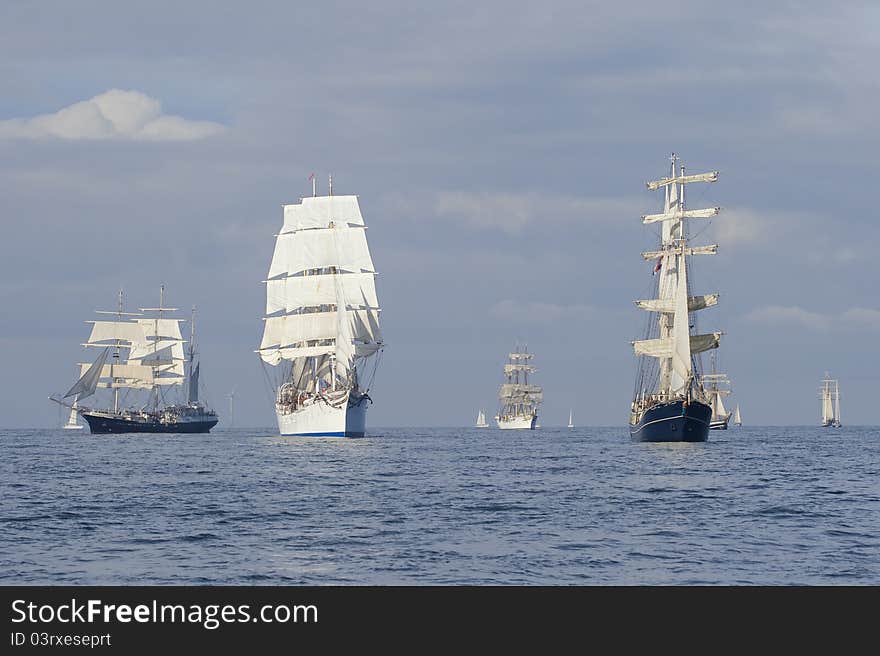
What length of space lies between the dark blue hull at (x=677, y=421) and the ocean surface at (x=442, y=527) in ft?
118

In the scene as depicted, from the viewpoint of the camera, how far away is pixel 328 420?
5507 inches

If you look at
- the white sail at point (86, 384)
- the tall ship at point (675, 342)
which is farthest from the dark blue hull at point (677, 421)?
the white sail at point (86, 384)

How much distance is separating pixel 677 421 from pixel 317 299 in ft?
200

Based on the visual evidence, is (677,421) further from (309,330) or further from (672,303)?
(309,330)

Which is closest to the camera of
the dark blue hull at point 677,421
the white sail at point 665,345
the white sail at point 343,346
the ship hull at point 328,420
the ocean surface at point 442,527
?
the ocean surface at point 442,527

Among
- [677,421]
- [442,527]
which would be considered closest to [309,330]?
[677,421]

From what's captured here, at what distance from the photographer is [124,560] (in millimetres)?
30781

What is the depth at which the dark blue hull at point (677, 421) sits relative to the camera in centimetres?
10744

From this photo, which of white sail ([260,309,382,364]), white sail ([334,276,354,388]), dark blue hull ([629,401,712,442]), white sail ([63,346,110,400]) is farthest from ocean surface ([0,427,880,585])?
white sail ([63,346,110,400])

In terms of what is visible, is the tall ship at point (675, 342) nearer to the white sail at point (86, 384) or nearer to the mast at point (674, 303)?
the mast at point (674, 303)

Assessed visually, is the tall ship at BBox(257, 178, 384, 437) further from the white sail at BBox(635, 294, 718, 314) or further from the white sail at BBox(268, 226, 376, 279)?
the white sail at BBox(635, 294, 718, 314)
